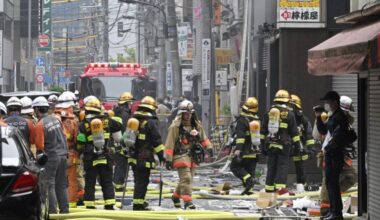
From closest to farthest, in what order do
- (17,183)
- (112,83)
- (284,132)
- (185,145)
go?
(17,183)
(185,145)
(284,132)
(112,83)

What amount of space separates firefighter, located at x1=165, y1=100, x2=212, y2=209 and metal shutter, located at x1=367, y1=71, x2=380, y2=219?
4018 mm

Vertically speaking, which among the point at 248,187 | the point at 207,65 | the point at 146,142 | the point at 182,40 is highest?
the point at 182,40

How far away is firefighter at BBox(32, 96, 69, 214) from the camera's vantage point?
46.1 ft

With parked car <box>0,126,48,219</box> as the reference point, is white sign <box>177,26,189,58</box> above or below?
above

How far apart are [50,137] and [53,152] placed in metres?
Result: 0.20

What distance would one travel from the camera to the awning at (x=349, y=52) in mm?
11118

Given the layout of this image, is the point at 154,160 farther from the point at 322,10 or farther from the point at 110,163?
the point at 322,10

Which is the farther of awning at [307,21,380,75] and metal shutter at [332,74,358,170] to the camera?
metal shutter at [332,74,358,170]

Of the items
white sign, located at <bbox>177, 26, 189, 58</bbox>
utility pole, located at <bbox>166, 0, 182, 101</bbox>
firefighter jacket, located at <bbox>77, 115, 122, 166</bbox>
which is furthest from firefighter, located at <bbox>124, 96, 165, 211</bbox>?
white sign, located at <bbox>177, 26, 189, 58</bbox>

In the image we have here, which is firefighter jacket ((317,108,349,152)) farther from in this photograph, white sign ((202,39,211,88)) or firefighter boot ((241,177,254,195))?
white sign ((202,39,211,88))

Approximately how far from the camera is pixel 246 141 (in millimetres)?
19828

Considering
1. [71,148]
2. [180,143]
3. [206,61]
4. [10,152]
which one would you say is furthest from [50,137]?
[206,61]

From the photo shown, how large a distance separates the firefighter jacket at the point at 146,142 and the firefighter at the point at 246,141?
3550 mm

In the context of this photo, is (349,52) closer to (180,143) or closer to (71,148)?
(180,143)
